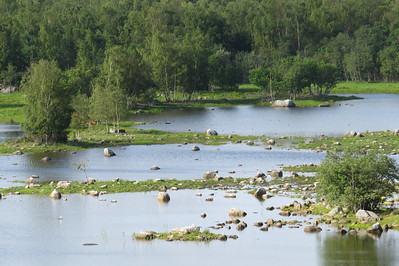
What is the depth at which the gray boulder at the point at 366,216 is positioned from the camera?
139ft

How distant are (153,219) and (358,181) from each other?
11.6 meters

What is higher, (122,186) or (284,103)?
(284,103)

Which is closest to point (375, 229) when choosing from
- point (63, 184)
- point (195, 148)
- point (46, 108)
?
point (63, 184)

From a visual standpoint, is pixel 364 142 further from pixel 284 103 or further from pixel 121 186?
pixel 284 103

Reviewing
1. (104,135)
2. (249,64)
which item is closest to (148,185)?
(104,135)

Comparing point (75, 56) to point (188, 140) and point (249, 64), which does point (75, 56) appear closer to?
point (249, 64)

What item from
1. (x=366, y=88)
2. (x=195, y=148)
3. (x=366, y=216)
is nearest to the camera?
(x=366, y=216)

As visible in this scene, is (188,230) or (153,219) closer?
(188,230)

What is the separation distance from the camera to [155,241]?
4116 cm

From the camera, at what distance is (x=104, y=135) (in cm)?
9131

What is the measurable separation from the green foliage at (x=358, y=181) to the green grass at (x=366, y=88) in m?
119

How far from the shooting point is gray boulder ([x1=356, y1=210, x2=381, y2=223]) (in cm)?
4234

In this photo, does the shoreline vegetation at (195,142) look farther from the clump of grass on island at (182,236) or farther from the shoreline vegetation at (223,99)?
the clump of grass on island at (182,236)

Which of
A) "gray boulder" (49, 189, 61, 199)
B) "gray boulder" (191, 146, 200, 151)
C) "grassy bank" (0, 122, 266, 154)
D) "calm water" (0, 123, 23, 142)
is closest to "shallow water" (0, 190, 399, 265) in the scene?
"gray boulder" (49, 189, 61, 199)
